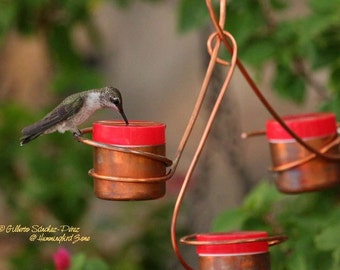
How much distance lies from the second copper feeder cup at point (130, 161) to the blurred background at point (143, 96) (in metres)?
0.46

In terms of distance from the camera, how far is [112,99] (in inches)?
71.4

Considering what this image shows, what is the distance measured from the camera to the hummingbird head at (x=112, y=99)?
5.94 ft

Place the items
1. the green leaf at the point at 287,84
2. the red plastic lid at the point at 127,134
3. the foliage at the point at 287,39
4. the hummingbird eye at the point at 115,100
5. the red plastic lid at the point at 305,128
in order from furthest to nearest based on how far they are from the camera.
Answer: the green leaf at the point at 287,84 → the foliage at the point at 287,39 → the red plastic lid at the point at 305,128 → the red plastic lid at the point at 127,134 → the hummingbird eye at the point at 115,100

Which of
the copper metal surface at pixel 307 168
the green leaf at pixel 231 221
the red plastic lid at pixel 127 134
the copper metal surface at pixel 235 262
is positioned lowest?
the green leaf at pixel 231 221

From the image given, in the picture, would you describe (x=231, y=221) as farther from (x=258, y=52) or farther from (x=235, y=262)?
(x=235, y=262)

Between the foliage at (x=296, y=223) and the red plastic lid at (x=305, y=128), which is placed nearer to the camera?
the red plastic lid at (x=305, y=128)

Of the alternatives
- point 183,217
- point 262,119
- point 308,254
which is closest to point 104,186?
point 308,254

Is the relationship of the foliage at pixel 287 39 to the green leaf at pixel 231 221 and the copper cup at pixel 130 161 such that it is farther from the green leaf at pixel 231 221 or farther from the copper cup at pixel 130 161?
the copper cup at pixel 130 161

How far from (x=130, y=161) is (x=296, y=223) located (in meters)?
0.99

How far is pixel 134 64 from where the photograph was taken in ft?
21.4

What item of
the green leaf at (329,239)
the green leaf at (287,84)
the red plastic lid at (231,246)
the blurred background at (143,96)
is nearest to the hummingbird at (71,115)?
the red plastic lid at (231,246)

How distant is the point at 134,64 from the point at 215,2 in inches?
121

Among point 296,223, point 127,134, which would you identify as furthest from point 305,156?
point 127,134

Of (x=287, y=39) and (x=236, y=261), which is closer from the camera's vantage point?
(x=236, y=261)
